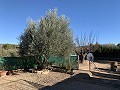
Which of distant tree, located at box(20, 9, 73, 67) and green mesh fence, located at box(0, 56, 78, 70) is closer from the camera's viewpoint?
distant tree, located at box(20, 9, 73, 67)

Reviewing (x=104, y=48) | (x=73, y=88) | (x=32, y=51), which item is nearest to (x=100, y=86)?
(x=73, y=88)

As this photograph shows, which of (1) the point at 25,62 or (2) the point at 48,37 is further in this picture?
(1) the point at 25,62

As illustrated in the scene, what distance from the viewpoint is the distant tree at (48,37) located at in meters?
16.8

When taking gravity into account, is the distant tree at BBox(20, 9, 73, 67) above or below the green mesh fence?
above

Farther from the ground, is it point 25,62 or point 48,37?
point 48,37

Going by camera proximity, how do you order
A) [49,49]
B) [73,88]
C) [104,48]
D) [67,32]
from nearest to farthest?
[73,88] → [49,49] → [67,32] → [104,48]

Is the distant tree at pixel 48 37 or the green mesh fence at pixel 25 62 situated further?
the green mesh fence at pixel 25 62

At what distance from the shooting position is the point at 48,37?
16.8 m

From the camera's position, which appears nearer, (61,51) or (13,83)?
(13,83)

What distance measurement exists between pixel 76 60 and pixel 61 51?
124 inches

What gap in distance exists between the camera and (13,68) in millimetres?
17547

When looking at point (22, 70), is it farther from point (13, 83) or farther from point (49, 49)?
point (13, 83)

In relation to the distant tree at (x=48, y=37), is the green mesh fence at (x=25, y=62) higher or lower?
lower

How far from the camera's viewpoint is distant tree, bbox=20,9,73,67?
659 inches
